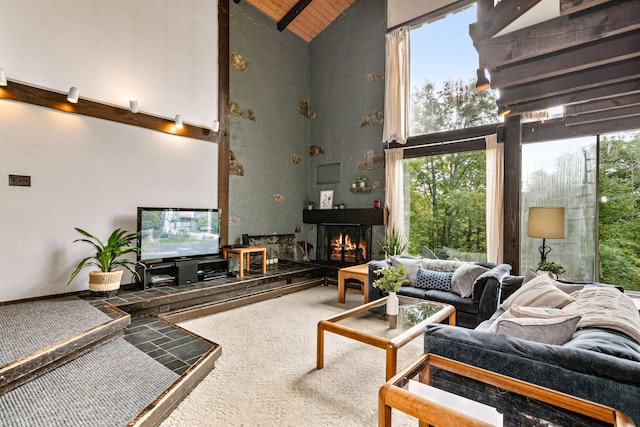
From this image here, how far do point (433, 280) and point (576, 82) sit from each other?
2383 mm

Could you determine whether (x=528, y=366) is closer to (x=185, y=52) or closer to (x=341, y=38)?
(x=185, y=52)

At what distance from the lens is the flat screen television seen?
4121mm

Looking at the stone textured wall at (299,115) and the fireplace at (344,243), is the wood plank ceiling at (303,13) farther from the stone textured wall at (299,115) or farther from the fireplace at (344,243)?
the fireplace at (344,243)

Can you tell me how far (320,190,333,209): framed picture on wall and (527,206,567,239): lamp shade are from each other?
3.77 m

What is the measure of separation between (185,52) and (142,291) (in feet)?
11.9

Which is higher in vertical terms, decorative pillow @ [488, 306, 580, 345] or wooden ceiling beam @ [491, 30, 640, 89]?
wooden ceiling beam @ [491, 30, 640, 89]

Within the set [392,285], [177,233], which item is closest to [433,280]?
[392,285]

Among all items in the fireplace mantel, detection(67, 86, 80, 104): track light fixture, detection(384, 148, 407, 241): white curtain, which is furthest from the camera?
the fireplace mantel

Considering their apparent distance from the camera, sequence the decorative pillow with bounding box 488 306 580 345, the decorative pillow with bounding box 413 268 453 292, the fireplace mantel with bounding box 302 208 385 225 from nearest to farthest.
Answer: the decorative pillow with bounding box 488 306 580 345, the decorative pillow with bounding box 413 268 453 292, the fireplace mantel with bounding box 302 208 385 225

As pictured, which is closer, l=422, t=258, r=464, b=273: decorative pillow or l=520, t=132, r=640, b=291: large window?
l=520, t=132, r=640, b=291: large window

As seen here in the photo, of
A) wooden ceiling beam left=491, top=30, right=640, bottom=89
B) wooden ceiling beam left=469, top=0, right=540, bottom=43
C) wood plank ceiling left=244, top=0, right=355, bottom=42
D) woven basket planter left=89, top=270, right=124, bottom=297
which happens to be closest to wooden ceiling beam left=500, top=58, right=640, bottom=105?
wooden ceiling beam left=491, top=30, right=640, bottom=89

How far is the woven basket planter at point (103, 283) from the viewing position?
141 inches

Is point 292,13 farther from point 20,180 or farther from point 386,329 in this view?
point 386,329

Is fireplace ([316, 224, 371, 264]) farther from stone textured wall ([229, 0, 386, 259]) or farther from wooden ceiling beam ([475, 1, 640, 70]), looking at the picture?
wooden ceiling beam ([475, 1, 640, 70])
